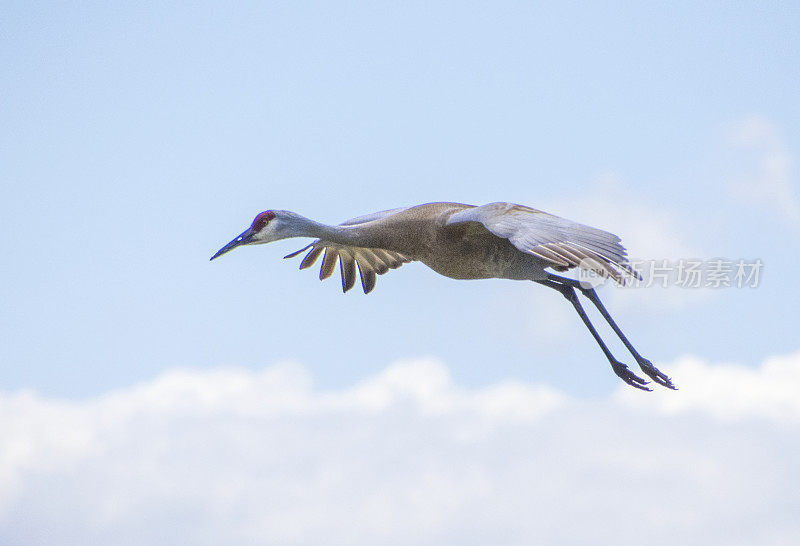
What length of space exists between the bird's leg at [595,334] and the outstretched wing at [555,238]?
1.87 meters

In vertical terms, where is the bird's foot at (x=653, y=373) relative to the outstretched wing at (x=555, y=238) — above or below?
below

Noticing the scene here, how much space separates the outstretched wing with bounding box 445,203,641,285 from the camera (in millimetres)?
8836

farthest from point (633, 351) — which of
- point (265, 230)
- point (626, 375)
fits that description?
point (265, 230)

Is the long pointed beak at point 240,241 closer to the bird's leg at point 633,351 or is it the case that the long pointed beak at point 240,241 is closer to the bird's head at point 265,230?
the bird's head at point 265,230

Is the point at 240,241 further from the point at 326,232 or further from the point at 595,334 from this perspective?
the point at 595,334

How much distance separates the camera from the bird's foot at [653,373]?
1116cm

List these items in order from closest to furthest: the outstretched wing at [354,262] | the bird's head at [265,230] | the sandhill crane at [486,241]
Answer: the sandhill crane at [486,241] → the bird's head at [265,230] → the outstretched wing at [354,262]

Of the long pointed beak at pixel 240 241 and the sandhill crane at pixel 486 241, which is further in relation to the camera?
the long pointed beak at pixel 240 241

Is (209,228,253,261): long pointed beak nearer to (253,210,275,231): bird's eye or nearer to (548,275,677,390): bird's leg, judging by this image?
(253,210,275,231): bird's eye

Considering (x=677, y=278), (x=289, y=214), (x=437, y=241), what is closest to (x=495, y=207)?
(x=437, y=241)

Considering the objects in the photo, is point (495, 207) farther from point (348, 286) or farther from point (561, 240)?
point (348, 286)

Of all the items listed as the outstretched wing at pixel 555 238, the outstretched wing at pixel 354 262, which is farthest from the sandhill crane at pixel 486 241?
the outstretched wing at pixel 354 262

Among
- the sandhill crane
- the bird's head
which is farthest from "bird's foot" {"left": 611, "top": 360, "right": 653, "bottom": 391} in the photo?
the bird's head

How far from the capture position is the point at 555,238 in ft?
30.0
